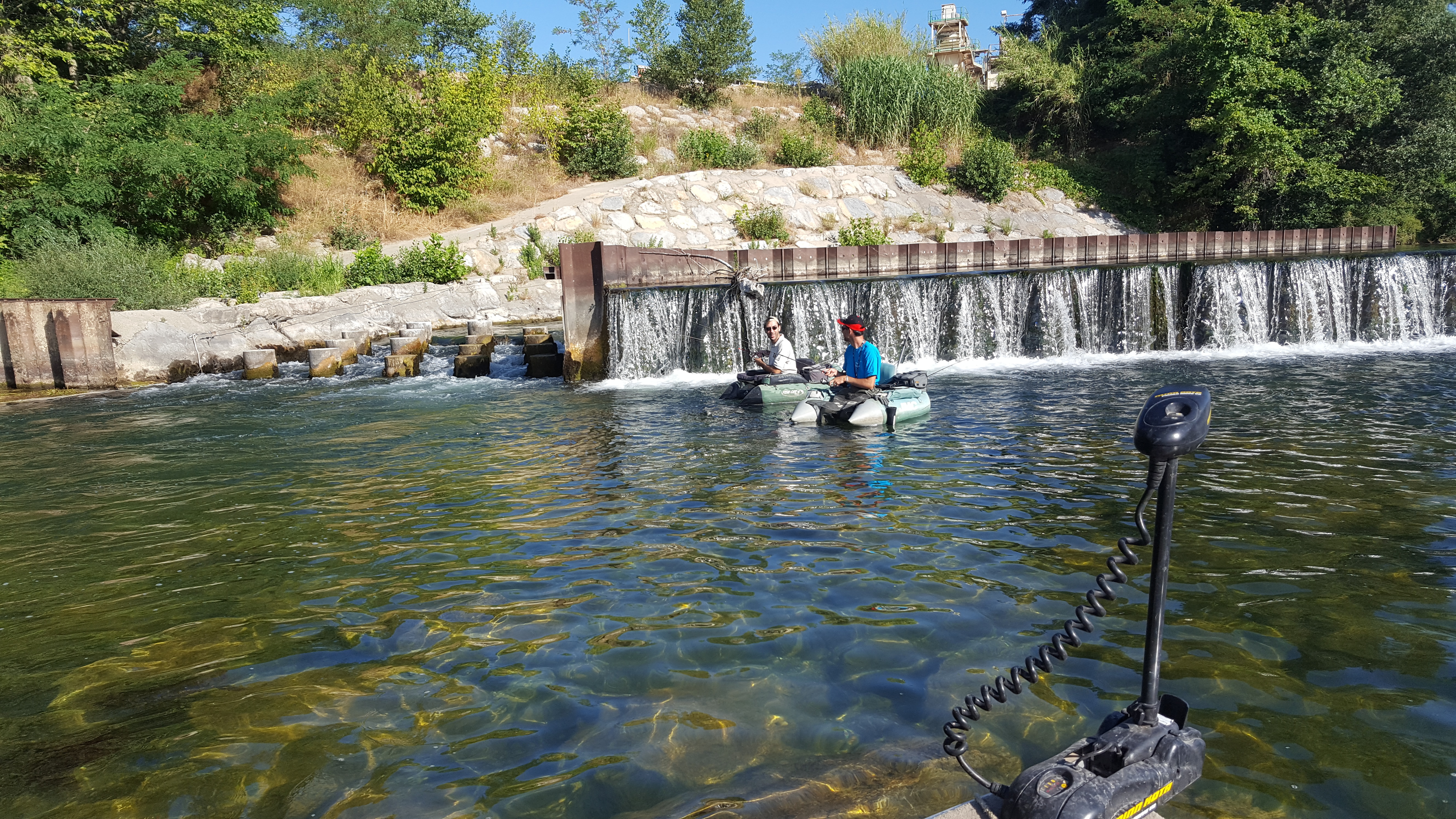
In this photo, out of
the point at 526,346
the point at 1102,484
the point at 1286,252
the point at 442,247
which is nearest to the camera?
the point at 1102,484

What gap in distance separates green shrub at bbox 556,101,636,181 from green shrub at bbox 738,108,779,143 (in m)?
5.21

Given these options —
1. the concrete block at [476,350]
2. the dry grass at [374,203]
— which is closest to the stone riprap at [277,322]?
the concrete block at [476,350]

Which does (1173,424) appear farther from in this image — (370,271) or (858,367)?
(370,271)

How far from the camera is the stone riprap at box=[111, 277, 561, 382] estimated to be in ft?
51.1

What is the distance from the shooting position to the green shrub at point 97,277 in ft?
52.6

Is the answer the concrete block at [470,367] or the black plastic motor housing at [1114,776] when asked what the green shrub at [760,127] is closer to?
the concrete block at [470,367]

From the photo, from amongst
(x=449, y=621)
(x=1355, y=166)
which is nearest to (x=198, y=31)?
(x=449, y=621)

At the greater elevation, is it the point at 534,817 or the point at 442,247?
the point at 442,247

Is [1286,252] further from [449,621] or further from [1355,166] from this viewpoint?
[449,621]

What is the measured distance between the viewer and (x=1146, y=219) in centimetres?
3072

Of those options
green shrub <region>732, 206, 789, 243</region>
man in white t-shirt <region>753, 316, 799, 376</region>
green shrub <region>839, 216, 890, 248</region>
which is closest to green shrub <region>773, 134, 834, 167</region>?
green shrub <region>839, 216, 890, 248</region>

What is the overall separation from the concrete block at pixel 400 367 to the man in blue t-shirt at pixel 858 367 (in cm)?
865

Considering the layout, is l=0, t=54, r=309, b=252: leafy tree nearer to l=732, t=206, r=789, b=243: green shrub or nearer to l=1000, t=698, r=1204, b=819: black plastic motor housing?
l=732, t=206, r=789, b=243: green shrub

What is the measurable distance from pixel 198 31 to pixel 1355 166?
35857 millimetres
